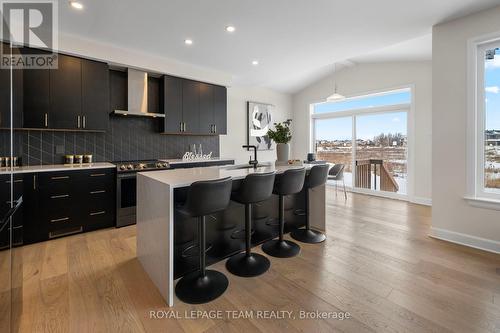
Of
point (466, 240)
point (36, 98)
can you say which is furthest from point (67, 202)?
point (466, 240)

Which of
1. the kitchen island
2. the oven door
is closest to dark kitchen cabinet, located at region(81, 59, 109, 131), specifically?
the oven door

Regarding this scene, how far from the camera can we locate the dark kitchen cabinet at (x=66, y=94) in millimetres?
3137

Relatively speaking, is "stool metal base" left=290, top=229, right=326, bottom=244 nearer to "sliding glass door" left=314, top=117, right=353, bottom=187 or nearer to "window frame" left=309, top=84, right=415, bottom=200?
"window frame" left=309, top=84, right=415, bottom=200

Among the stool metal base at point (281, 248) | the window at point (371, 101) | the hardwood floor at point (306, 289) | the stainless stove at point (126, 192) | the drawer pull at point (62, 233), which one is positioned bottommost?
the hardwood floor at point (306, 289)

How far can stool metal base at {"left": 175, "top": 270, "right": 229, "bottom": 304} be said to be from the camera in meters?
1.86

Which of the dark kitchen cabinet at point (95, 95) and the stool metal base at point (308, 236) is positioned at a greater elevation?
the dark kitchen cabinet at point (95, 95)

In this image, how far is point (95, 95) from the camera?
3.47m

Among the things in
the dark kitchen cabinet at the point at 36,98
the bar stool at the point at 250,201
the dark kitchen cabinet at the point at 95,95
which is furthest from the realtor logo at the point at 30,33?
the bar stool at the point at 250,201

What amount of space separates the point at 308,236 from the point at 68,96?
3.69 meters

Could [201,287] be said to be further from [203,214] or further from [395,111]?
[395,111]

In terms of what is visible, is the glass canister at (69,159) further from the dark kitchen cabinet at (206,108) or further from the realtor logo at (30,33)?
the dark kitchen cabinet at (206,108)

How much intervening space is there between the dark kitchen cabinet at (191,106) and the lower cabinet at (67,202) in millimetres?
1575

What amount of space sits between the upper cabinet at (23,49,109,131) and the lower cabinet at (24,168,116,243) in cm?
72

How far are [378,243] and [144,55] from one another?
429cm
